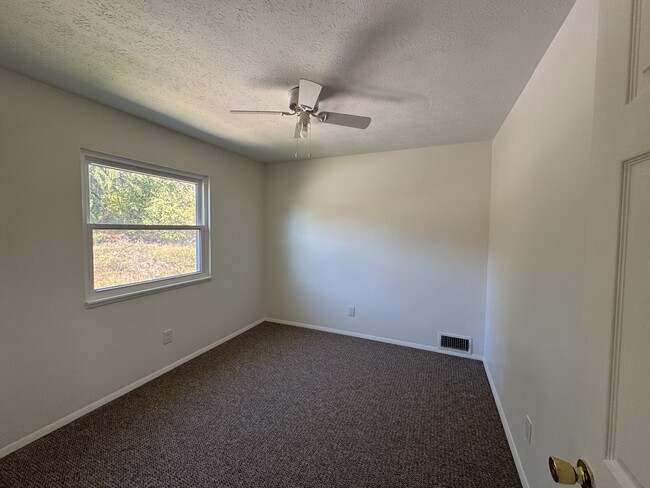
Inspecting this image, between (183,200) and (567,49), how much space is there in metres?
3.09

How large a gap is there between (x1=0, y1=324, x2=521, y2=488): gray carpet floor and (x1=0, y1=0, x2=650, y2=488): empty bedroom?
0.02m

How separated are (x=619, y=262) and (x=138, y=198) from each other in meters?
2.97

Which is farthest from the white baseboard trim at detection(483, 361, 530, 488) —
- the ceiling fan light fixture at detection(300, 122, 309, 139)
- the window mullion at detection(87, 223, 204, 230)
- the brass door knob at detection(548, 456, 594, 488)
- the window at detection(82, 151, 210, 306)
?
the window mullion at detection(87, 223, 204, 230)

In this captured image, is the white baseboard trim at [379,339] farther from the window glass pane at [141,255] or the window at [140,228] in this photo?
the window glass pane at [141,255]

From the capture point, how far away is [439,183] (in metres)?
3.04

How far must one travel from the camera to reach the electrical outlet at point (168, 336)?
262 cm

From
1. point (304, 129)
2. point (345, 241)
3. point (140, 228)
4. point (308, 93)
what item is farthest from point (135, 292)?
point (345, 241)

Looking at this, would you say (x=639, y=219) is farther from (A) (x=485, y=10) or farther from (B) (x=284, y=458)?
(B) (x=284, y=458)

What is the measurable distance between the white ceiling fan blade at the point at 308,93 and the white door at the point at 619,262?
1243 millimetres

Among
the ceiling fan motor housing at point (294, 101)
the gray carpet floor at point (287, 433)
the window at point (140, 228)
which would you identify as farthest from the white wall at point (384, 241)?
the ceiling fan motor housing at point (294, 101)

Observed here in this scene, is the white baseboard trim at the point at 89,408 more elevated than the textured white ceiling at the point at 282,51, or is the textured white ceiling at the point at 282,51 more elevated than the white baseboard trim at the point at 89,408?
the textured white ceiling at the point at 282,51

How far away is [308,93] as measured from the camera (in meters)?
1.63

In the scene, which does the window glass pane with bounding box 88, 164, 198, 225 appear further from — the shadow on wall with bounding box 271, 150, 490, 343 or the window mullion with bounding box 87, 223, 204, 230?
the shadow on wall with bounding box 271, 150, 490, 343

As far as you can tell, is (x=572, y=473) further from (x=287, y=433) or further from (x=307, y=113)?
(x=307, y=113)
